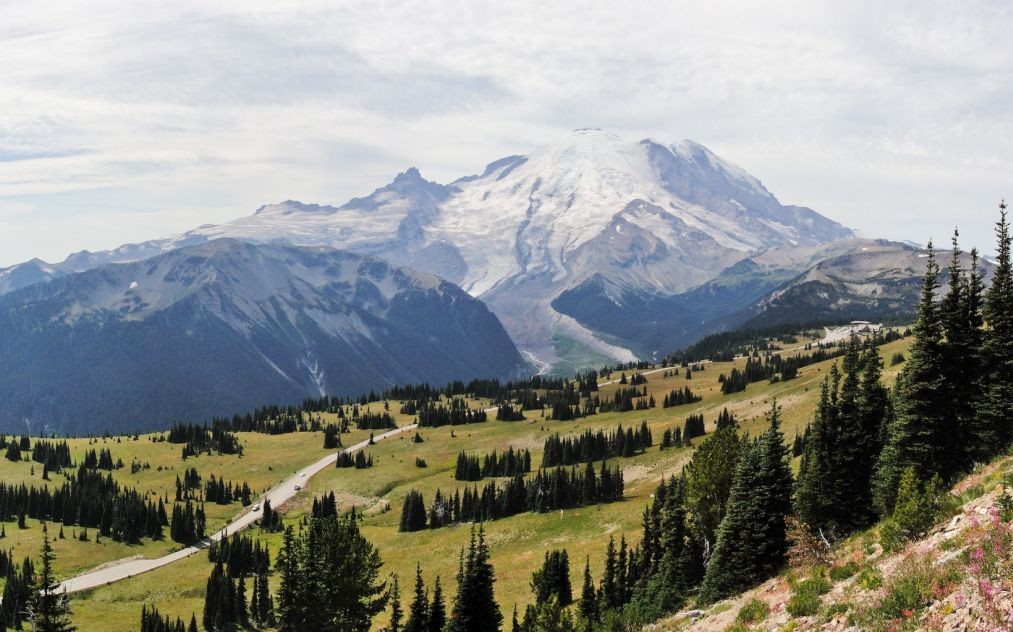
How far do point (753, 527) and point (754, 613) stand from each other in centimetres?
1877

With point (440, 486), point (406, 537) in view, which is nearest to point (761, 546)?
point (406, 537)

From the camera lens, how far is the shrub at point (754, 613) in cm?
3281

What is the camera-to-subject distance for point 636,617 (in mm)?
61531

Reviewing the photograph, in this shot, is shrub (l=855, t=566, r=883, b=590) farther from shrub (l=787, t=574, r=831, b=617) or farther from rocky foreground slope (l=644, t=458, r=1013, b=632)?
shrub (l=787, t=574, r=831, b=617)

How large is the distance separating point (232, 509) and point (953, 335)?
179m

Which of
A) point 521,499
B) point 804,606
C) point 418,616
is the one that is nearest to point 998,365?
point 804,606

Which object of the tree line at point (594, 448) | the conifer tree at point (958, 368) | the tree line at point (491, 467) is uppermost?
the conifer tree at point (958, 368)

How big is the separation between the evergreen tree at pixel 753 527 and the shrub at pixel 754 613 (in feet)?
47.9

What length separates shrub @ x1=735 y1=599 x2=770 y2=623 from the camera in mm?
32812

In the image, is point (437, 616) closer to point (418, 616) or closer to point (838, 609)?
point (418, 616)

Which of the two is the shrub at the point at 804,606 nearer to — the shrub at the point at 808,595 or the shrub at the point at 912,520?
the shrub at the point at 808,595

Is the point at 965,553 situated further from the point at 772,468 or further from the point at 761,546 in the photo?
the point at 772,468

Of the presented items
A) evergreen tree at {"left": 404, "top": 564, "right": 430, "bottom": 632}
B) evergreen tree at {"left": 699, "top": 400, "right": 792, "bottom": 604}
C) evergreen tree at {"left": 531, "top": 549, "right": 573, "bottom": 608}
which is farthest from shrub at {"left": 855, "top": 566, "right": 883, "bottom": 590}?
evergreen tree at {"left": 531, "top": 549, "right": 573, "bottom": 608}

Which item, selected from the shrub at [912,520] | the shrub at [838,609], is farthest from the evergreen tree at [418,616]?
the shrub at [838,609]
